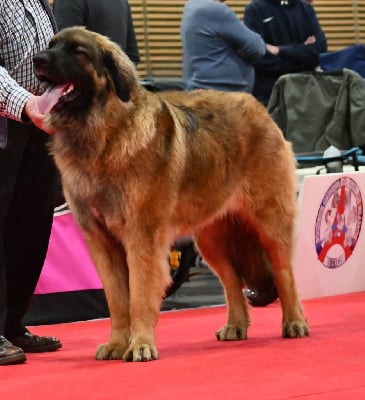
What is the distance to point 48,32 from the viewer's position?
366 cm

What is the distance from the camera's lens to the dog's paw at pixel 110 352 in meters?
3.50

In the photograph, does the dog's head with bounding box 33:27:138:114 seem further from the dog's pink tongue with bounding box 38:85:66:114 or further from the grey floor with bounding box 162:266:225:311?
the grey floor with bounding box 162:266:225:311

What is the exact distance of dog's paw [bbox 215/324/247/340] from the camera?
3953 mm

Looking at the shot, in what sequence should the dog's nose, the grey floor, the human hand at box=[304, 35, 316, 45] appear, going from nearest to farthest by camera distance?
the dog's nose < the grey floor < the human hand at box=[304, 35, 316, 45]

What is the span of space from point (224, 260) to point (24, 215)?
2.91 feet

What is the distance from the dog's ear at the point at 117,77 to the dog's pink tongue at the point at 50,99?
0.61 feet

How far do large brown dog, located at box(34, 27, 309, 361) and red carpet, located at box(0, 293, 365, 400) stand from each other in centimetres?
16

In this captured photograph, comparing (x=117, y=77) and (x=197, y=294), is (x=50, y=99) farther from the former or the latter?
(x=197, y=294)

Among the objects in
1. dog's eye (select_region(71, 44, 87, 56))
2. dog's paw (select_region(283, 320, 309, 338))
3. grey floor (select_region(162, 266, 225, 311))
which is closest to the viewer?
dog's eye (select_region(71, 44, 87, 56))

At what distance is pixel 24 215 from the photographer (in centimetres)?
381

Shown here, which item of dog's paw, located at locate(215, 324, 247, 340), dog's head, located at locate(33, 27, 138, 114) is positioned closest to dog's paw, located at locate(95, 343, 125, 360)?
dog's paw, located at locate(215, 324, 247, 340)

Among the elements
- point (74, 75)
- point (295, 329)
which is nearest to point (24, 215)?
point (74, 75)

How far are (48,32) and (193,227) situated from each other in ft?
3.08

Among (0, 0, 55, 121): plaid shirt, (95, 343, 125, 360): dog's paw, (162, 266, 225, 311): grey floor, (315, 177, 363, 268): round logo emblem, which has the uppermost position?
(0, 0, 55, 121): plaid shirt
